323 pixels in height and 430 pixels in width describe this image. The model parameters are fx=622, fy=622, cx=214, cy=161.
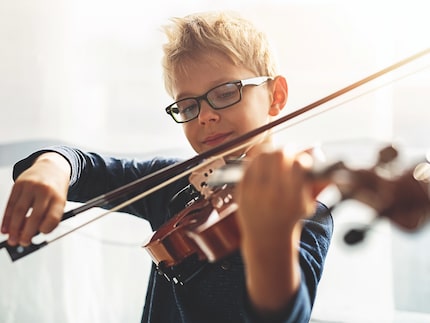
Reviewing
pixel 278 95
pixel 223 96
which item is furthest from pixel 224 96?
pixel 278 95

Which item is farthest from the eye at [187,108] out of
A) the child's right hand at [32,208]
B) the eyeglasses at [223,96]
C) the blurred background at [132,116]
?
the blurred background at [132,116]

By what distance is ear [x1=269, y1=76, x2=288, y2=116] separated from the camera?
3.21ft

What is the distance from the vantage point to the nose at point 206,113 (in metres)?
0.91

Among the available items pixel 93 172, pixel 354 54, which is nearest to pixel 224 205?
pixel 93 172

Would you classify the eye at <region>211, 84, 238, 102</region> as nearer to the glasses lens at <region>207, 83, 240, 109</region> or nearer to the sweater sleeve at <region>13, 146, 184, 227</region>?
the glasses lens at <region>207, 83, 240, 109</region>

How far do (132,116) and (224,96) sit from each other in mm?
525

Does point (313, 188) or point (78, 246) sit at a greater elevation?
point (313, 188)

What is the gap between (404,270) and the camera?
1.24m

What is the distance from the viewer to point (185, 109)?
3.14 ft

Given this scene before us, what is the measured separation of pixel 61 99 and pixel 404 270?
2.74ft

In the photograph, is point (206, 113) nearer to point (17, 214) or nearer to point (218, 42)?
point (218, 42)

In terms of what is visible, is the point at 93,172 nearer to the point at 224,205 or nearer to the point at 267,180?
the point at 224,205

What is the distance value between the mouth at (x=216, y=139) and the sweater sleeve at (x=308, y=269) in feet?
0.57

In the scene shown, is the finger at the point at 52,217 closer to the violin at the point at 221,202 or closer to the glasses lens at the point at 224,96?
the violin at the point at 221,202
